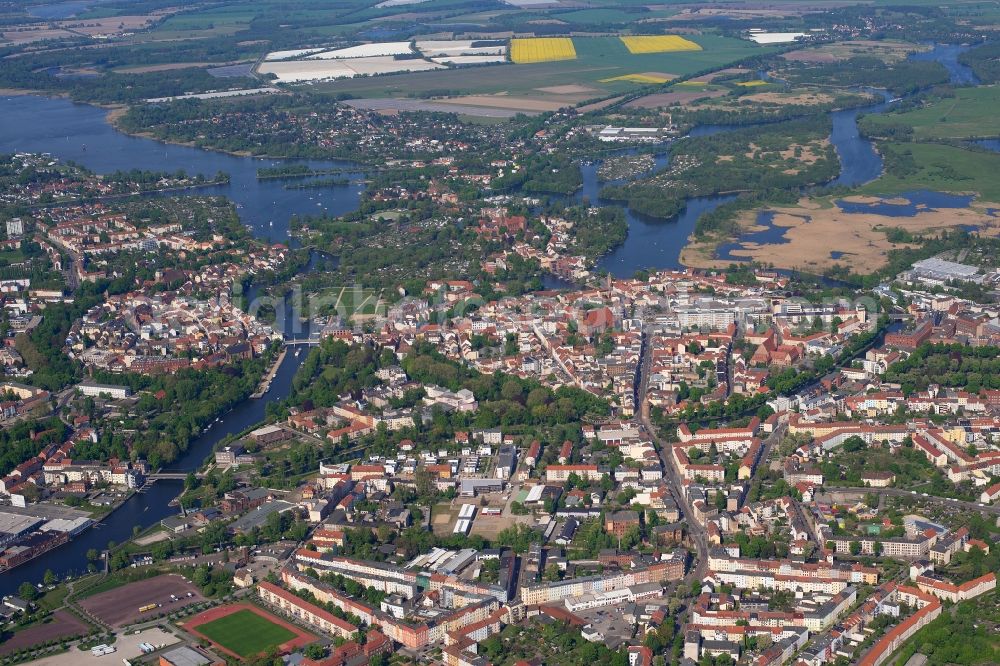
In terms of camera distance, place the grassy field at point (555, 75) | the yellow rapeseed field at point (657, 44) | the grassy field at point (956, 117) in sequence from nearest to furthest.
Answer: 1. the grassy field at point (956, 117)
2. the grassy field at point (555, 75)
3. the yellow rapeseed field at point (657, 44)

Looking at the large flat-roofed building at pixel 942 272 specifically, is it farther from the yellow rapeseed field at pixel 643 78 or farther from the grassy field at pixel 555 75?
the yellow rapeseed field at pixel 643 78

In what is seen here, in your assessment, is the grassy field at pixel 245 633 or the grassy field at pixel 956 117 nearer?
the grassy field at pixel 245 633

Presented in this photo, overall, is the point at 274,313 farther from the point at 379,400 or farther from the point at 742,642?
the point at 742,642

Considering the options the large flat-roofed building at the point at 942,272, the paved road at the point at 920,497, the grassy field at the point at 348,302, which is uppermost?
the paved road at the point at 920,497

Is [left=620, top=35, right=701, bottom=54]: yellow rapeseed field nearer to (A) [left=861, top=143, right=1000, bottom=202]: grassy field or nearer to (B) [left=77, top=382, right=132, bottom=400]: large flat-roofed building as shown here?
(A) [left=861, top=143, right=1000, bottom=202]: grassy field

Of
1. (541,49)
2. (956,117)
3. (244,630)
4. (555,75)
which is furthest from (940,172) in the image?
(541,49)

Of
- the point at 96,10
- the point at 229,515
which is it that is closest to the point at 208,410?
the point at 229,515

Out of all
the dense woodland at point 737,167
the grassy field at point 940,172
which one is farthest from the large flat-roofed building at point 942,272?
the dense woodland at point 737,167

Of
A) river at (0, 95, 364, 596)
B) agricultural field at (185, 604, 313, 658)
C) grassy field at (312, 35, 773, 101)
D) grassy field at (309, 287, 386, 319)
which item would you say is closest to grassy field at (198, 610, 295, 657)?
agricultural field at (185, 604, 313, 658)
